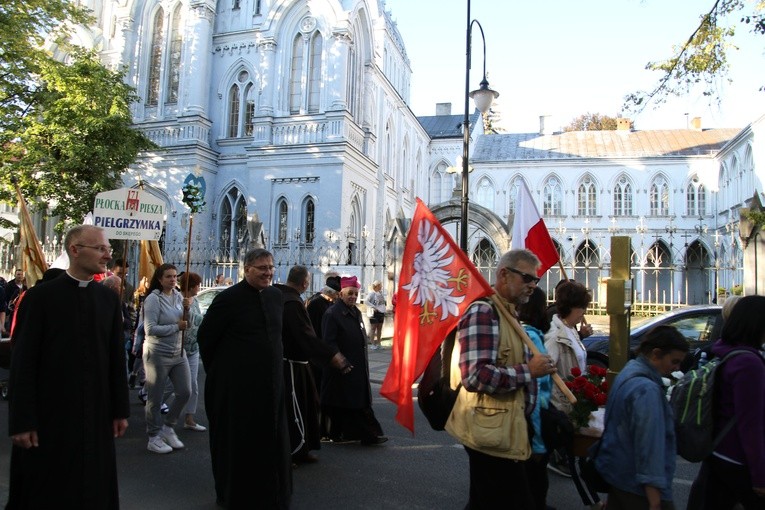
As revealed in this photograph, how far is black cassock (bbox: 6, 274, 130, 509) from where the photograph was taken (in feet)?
10.9

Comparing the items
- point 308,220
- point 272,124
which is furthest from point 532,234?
point 272,124

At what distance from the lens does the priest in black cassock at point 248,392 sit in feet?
14.3

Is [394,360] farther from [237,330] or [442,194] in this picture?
[442,194]

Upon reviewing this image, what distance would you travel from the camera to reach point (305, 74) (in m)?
24.5

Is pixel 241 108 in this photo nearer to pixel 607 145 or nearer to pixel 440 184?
pixel 440 184

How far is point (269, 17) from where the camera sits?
2494cm

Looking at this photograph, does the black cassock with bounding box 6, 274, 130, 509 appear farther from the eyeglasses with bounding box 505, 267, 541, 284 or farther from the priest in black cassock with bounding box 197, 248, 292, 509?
the eyeglasses with bounding box 505, 267, 541, 284

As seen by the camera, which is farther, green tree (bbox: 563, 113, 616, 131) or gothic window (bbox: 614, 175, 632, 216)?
green tree (bbox: 563, 113, 616, 131)

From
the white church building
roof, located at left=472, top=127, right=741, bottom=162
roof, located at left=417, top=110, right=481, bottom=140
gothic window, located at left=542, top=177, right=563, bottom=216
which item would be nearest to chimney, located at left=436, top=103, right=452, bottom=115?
roof, located at left=417, top=110, right=481, bottom=140

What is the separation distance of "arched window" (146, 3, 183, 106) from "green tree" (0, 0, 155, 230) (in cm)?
531

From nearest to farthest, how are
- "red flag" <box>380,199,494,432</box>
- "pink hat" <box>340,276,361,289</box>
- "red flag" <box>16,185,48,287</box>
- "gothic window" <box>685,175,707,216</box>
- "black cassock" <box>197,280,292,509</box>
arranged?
"red flag" <box>380,199,494,432</box>, "black cassock" <box>197,280,292,509</box>, "pink hat" <box>340,276,361,289</box>, "red flag" <box>16,185,48,287</box>, "gothic window" <box>685,175,707,216</box>

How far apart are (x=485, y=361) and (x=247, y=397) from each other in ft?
7.31

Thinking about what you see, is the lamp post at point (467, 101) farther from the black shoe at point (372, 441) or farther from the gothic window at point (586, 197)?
the gothic window at point (586, 197)

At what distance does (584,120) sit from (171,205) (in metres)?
42.4
